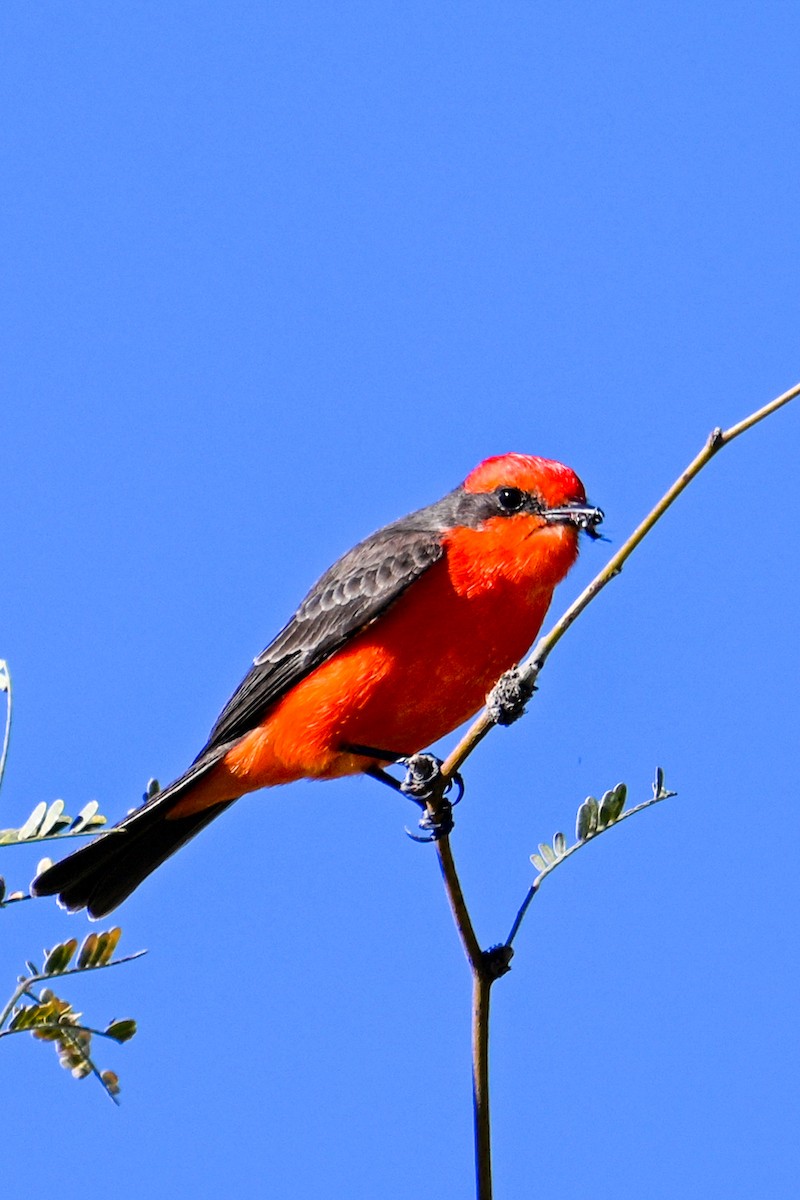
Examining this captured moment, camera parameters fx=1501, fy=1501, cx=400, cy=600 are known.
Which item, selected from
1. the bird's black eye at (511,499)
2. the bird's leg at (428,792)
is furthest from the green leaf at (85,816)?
the bird's black eye at (511,499)

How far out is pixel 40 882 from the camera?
21.0 feet

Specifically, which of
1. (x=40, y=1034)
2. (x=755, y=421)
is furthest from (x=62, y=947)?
(x=755, y=421)

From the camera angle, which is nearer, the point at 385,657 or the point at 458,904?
the point at 458,904

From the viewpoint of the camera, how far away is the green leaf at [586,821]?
3830 millimetres

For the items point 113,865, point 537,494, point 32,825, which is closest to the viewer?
point 32,825

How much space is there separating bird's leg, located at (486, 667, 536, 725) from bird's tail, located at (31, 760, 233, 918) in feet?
10.2

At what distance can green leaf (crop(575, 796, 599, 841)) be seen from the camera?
383cm

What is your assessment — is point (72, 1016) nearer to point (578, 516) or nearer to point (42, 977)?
point (42, 977)

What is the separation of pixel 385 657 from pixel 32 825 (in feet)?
11.3

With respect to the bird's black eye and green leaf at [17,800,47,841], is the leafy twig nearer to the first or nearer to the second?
green leaf at [17,800,47,841]

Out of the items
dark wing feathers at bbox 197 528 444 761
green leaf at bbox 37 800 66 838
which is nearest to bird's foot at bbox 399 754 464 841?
dark wing feathers at bbox 197 528 444 761

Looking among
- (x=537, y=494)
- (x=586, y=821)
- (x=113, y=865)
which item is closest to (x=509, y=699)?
(x=586, y=821)

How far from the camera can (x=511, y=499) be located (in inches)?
257

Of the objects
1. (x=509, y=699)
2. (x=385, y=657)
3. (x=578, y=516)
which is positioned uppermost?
(x=578, y=516)
